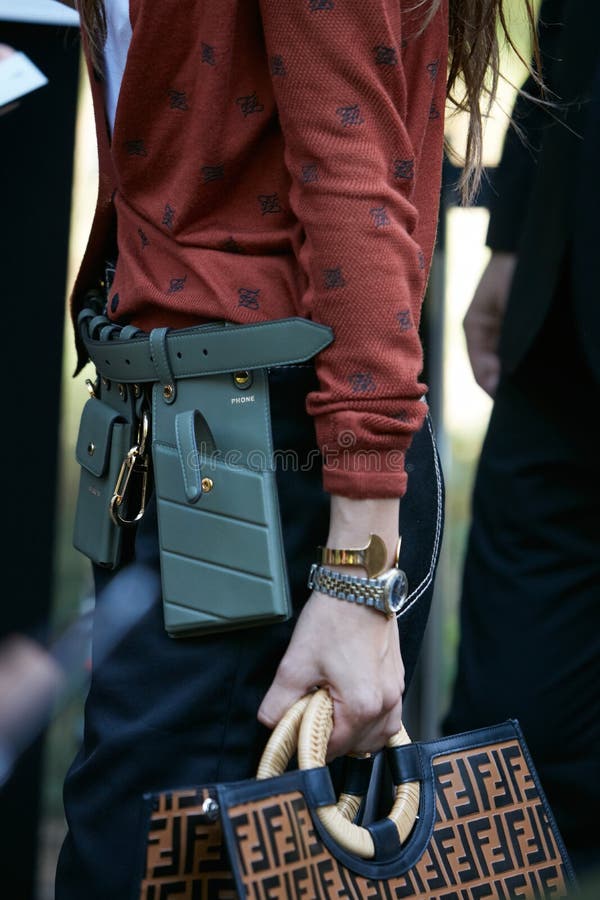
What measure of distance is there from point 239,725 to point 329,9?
2.12 feet

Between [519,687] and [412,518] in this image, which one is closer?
[412,518]

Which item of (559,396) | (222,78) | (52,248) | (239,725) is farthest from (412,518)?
(52,248)

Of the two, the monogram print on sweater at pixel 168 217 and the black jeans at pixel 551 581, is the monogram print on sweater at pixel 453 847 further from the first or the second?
the black jeans at pixel 551 581

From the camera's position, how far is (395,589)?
964mm

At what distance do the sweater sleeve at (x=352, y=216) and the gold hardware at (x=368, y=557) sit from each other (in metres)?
0.05

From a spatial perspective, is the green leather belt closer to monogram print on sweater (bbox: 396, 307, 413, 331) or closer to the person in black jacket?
monogram print on sweater (bbox: 396, 307, 413, 331)

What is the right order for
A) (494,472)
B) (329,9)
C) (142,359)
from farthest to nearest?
(494,472), (142,359), (329,9)

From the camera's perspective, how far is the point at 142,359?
1.02 metres

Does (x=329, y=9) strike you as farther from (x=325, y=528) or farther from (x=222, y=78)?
(x=325, y=528)

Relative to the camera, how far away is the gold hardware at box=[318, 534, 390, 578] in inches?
37.5

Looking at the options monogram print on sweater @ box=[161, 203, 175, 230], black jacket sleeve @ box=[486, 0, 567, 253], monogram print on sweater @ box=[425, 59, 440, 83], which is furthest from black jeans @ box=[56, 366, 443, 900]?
black jacket sleeve @ box=[486, 0, 567, 253]

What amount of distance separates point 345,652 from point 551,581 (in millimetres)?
998

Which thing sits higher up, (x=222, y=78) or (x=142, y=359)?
(x=222, y=78)

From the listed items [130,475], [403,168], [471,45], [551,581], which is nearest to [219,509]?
[130,475]
